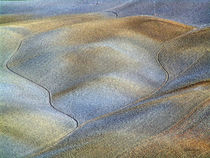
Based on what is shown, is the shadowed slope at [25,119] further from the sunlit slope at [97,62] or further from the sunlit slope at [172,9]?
the sunlit slope at [172,9]

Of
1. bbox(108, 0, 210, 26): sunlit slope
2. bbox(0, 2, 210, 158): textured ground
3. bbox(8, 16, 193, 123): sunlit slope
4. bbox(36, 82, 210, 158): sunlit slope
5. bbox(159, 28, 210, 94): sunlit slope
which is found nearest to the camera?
bbox(36, 82, 210, 158): sunlit slope

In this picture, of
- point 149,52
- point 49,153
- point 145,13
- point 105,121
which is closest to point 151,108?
point 105,121

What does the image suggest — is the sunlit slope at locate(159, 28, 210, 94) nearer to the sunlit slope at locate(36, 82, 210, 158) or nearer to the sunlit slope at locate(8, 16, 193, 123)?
the sunlit slope at locate(8, 16, 193, 123)

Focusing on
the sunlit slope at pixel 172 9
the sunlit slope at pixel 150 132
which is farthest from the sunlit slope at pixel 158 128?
the sunlit slope at pixel 172 9

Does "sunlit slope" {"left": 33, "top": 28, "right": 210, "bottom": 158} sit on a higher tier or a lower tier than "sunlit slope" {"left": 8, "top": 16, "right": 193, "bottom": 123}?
higher

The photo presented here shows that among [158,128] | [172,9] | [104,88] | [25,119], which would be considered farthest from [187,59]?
[25,119]

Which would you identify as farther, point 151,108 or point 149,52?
point 149,52

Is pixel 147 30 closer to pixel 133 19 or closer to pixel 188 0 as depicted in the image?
pixel 133 19

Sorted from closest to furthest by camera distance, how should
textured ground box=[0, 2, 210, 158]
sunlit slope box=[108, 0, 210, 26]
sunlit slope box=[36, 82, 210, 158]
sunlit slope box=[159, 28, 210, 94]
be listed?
sunlit slope box=[36, 82, 210, 158] → textured ground box=[0, 2, 210, 158] → sunlit slope box=[159, 28, 210, 94] → sunlit slope box=[108, 0, 210, 26]

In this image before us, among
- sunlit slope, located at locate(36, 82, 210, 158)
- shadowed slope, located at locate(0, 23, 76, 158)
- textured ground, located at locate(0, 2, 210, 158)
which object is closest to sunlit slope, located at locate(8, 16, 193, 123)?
textured ground, located at locate(0, 2, 210, 158)
